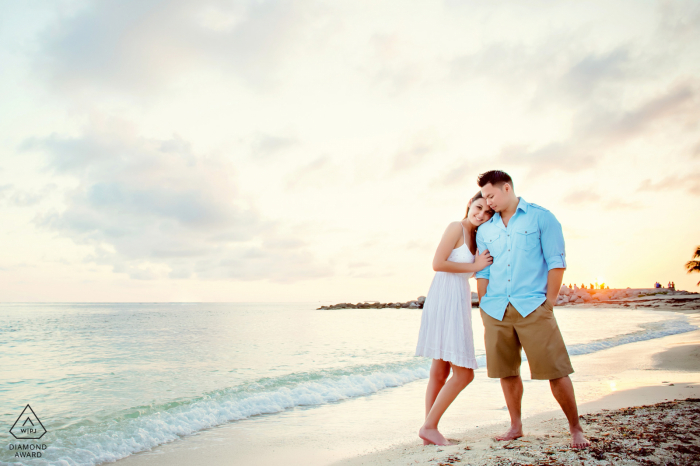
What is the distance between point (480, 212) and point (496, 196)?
29 centimetres

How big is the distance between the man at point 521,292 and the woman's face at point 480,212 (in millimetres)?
70

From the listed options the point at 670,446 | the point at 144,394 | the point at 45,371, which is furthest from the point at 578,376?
the point at 45,371

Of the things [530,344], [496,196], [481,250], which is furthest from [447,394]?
[496,196]

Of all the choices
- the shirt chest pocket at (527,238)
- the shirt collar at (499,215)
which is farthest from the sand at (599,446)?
the shirt collar at (499,215)

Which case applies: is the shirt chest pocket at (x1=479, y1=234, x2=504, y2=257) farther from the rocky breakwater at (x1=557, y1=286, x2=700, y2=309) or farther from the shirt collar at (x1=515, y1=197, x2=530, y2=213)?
the rocky breakwater at (x1=557, y1=286, x2=700, y2=309)

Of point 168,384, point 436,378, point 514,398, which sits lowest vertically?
point 168,384

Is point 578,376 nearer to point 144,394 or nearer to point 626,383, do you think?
point 626,383

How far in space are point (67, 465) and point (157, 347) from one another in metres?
13.5

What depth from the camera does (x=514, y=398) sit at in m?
3.84

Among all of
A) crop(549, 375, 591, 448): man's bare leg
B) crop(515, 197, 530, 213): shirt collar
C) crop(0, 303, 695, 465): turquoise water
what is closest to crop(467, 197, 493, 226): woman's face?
crop(515, 197, 530, 213): shirt collar

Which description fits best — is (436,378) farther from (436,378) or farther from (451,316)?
(451,316)

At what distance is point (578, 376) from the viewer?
29.2 ft

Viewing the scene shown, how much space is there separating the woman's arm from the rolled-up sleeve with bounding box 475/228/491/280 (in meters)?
0.08

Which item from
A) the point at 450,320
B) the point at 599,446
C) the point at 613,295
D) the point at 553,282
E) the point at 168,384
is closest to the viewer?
the point at 599,446
